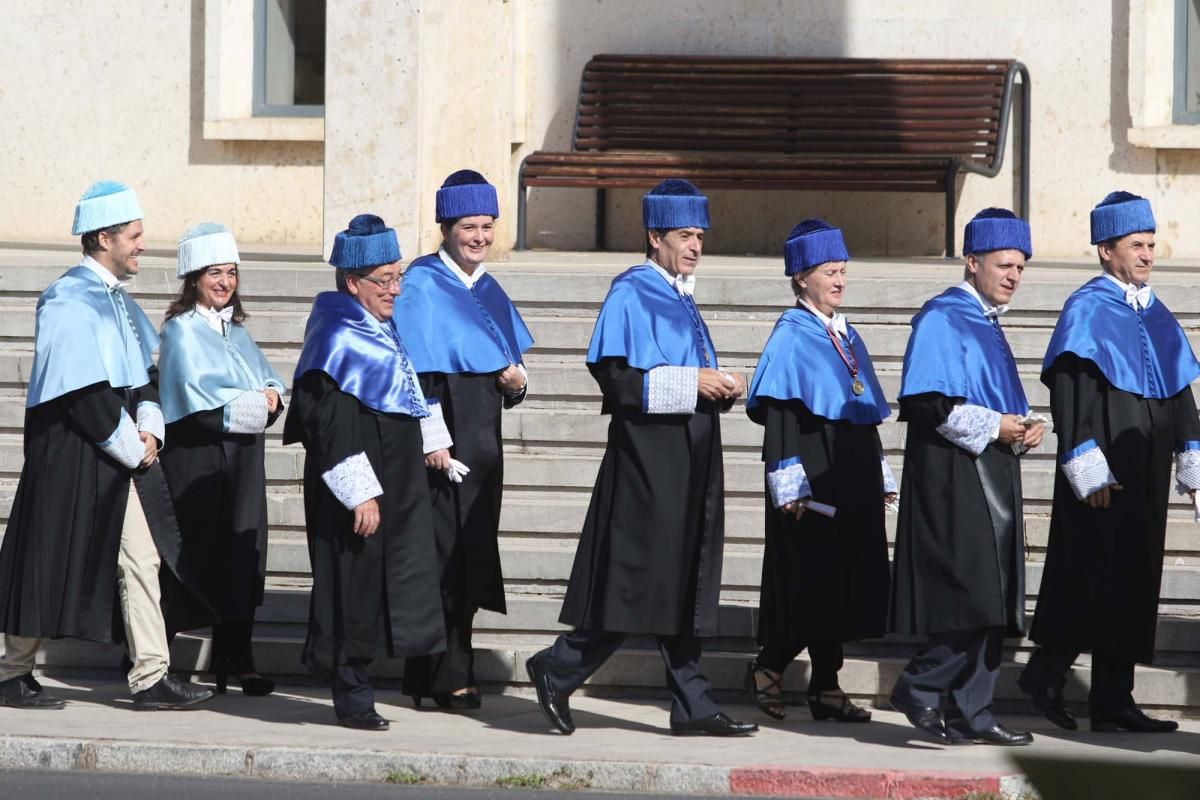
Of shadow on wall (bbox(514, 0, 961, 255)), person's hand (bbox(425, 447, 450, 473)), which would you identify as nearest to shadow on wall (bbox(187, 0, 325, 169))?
shadow on wall (bbox(514, 0, 961, 255))

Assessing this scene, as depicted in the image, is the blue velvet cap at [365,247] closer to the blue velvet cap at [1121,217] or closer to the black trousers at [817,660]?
the black trousers at [817,660]

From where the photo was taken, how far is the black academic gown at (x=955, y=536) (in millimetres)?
6031

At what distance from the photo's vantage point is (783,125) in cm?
1322

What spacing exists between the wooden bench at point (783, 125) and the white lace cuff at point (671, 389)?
6446 millimetres

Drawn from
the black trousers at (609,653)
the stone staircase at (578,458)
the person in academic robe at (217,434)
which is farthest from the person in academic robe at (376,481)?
the stone staircase at (578,458)

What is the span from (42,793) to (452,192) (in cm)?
254

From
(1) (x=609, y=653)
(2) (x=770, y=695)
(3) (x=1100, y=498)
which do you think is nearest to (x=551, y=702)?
(1) (x=609, y=653)

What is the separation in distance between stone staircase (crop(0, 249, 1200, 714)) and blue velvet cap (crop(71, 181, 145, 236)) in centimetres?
174

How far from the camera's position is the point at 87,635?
636 centimetres

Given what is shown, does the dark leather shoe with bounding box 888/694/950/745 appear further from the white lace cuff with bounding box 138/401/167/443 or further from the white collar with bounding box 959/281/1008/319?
the white lace cuff with bounding box 138/401/167/443

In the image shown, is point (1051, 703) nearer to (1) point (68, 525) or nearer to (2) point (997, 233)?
(2) point (997, 233)

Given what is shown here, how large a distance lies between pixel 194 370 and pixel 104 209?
66cm

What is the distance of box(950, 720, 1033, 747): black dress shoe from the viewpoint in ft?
19.6

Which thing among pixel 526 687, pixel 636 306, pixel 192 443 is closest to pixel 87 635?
pixel 192 443
